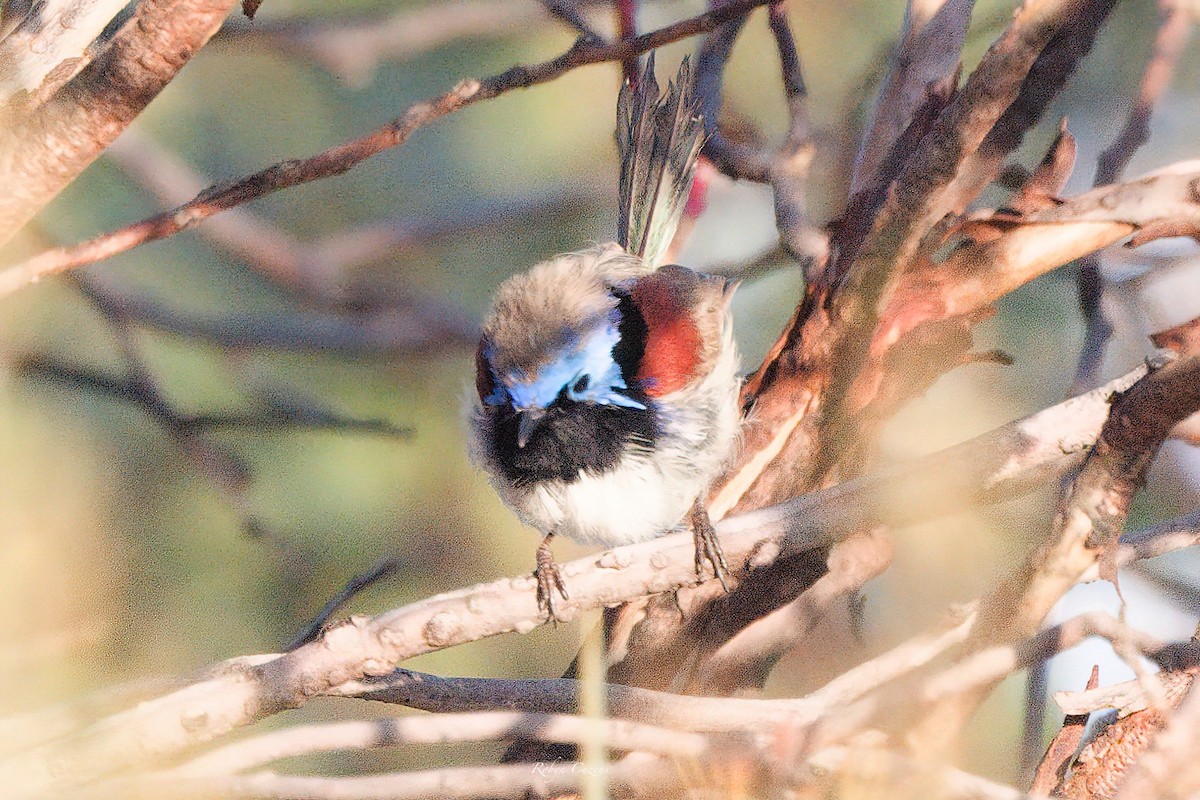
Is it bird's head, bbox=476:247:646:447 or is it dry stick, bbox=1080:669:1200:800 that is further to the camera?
bird's head, bbox=476:247:646:447

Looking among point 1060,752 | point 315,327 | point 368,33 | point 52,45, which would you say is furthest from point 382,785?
point 368,33

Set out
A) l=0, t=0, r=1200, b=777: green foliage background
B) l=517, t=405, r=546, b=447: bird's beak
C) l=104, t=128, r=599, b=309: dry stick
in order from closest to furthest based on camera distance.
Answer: l=517, t=405, r=546, b=447: bird's beak, l=0, t=0, r=1200, b=777: green foliage background, l=104, t=128, r=599, b=309: dry stick

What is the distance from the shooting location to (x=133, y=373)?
274 centimetres

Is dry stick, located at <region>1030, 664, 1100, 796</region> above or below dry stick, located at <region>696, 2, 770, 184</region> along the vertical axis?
below

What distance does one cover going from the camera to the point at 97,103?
65.6 inches

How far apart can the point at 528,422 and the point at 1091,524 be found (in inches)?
44.9

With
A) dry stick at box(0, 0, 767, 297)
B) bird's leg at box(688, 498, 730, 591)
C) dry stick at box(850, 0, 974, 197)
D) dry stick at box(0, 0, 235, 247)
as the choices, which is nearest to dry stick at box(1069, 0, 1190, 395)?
dry stick at box(850, 0, 974, 197)

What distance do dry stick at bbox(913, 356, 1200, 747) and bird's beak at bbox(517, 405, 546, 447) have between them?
951 millimetres

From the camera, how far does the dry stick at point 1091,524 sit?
4.72 ft

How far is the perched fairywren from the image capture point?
2.37 meters

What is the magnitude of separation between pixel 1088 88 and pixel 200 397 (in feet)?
9.10

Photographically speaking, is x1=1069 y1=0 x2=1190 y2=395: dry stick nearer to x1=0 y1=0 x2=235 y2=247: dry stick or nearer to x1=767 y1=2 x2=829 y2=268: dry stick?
x1=767 y1=2 x2=829 y2=268: dry stick

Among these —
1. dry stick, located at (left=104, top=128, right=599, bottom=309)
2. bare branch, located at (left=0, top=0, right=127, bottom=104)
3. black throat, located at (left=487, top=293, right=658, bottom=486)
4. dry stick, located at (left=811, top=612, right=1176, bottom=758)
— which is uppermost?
dry stick, located at (left=104, top=128, right=599, bottom=309)

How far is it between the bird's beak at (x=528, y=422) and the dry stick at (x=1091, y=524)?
951mm
